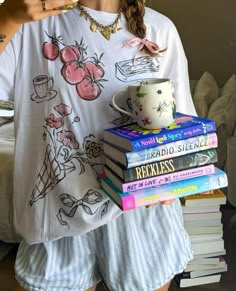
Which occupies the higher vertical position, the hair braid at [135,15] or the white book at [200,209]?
the hair braid at [135,15]

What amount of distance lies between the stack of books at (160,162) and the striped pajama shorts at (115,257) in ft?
0.47

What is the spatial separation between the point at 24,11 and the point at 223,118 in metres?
1.50

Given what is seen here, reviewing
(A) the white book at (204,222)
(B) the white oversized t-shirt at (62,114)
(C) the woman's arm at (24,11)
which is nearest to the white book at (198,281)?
(A) the white book at (204,222)

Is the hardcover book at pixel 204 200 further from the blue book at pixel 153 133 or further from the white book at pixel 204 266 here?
the blue book at pixel 153 133

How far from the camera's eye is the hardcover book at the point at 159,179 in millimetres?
769

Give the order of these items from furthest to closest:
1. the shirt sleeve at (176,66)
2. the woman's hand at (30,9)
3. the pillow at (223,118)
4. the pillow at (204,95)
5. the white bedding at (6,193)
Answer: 1. the pillow at (204,95)
2. the pillow at (223,118)
3. the white bedding at (6,193)
4. the shirt sleeve at (176,66)
5. the woman's hand at (30,9)

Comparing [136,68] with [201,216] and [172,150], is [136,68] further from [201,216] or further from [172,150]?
[201,216]

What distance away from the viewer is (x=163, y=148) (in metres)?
0.78

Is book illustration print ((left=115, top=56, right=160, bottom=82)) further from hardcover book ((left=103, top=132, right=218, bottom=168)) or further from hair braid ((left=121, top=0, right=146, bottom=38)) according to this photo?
hardcover book ((left=103, top=132, right=218, bottom=168))

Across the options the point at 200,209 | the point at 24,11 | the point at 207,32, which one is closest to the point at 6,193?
the point at 200,209

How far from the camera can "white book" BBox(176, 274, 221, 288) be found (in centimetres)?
168

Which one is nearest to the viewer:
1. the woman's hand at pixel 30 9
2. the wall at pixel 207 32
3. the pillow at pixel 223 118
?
the woman's hand at pixel 30 9

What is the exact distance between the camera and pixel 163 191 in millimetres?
780

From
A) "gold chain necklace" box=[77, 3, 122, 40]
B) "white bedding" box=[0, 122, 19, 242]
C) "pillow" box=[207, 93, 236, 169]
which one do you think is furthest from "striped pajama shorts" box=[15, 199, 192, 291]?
"pillow" box=[207, 93, 236, 169]
